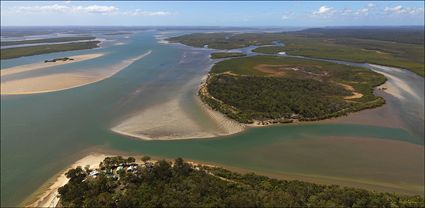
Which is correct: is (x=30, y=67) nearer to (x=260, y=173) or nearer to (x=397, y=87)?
(x=260, y=173)

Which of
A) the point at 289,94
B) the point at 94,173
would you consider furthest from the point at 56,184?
the point at 289,94

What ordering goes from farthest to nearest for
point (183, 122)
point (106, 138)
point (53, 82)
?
point (53, 82)
point (183, 122)
point (106, 138)

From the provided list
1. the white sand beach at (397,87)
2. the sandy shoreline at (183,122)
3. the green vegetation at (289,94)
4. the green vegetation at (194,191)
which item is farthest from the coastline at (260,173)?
the white sand beach at (397,87)

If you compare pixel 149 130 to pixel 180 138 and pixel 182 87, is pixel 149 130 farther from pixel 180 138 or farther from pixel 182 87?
pixel 182 87

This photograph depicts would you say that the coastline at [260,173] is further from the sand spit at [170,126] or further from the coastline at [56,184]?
the sand spit at [170,126]

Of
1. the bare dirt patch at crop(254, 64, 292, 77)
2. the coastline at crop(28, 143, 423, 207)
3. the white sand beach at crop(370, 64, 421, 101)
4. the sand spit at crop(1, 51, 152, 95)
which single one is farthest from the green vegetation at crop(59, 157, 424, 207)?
the bare dirt patch at crop(254, 64, 292, 77)

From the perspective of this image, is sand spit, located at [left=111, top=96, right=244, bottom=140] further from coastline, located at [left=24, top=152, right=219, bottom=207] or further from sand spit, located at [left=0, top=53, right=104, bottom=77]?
sand spit, located at [left=0, top=53, right=104, bottom=77]
